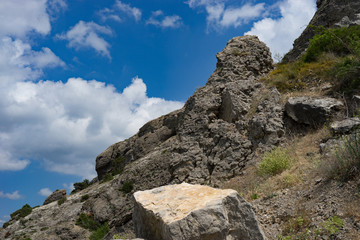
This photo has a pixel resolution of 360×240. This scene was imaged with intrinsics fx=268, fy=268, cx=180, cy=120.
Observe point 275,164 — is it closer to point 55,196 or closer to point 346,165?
point 346,165

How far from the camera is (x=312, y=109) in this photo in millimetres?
9961

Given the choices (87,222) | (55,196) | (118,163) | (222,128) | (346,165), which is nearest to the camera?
(346,165)

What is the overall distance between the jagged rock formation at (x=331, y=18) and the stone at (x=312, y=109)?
8952 millimetres

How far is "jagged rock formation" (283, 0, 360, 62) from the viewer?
17469mm

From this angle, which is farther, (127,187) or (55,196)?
(55,196)

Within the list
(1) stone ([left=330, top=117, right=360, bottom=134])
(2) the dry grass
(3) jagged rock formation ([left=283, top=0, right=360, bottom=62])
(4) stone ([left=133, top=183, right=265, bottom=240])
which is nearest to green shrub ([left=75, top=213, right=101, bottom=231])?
(2) the dry grass

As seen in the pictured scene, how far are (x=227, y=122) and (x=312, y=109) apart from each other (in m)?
3.54

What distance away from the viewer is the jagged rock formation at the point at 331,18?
17.5 m

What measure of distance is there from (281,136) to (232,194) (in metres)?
7.23

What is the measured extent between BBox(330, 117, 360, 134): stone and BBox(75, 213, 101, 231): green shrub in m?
18.5

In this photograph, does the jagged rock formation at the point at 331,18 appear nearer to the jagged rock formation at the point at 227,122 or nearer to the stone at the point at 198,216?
the jagged rock formation at the point at 227,122

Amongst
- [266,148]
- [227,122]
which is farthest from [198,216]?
[227,122]

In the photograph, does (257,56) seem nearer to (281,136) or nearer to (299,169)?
(281,136)

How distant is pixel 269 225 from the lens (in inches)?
227
